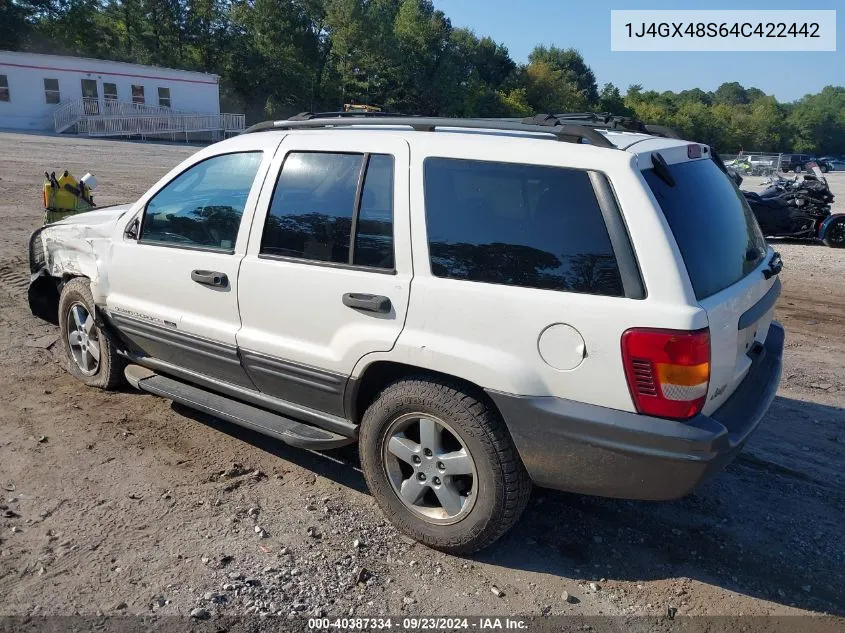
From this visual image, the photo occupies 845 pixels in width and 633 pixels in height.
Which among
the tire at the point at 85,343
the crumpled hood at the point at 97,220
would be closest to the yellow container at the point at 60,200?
the crumpled hood at the point at 97,220

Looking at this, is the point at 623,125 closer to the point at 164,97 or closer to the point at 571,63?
the point at 164,97

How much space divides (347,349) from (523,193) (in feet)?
3.63

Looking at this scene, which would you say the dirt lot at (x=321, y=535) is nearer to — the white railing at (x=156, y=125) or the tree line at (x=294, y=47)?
the white railing at (x=156, y=125)

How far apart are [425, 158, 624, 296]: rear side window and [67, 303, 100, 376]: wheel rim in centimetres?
296

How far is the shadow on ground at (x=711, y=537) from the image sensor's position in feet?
10.1

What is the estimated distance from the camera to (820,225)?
12.6m

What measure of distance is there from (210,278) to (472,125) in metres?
1.65

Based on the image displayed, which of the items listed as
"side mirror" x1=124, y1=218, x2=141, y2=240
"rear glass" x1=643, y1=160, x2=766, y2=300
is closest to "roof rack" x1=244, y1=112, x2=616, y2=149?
"rear glass" x1=643, y1=160, x2=766, y2=300

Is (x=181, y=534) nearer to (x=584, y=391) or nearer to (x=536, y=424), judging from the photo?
(x=536, y=424)

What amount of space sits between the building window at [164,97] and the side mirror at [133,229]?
123ft

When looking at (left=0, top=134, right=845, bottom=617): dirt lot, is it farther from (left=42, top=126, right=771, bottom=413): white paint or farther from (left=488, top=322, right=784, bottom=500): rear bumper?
(left=42, top=126, right=771, bottom=413): white paint

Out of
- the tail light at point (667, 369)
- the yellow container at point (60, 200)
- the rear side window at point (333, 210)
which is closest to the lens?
the tail light at point (667, 369)

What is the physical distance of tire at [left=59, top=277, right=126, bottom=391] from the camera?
4.73 m

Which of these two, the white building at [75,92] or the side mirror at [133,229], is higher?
the white building at [75,92]
